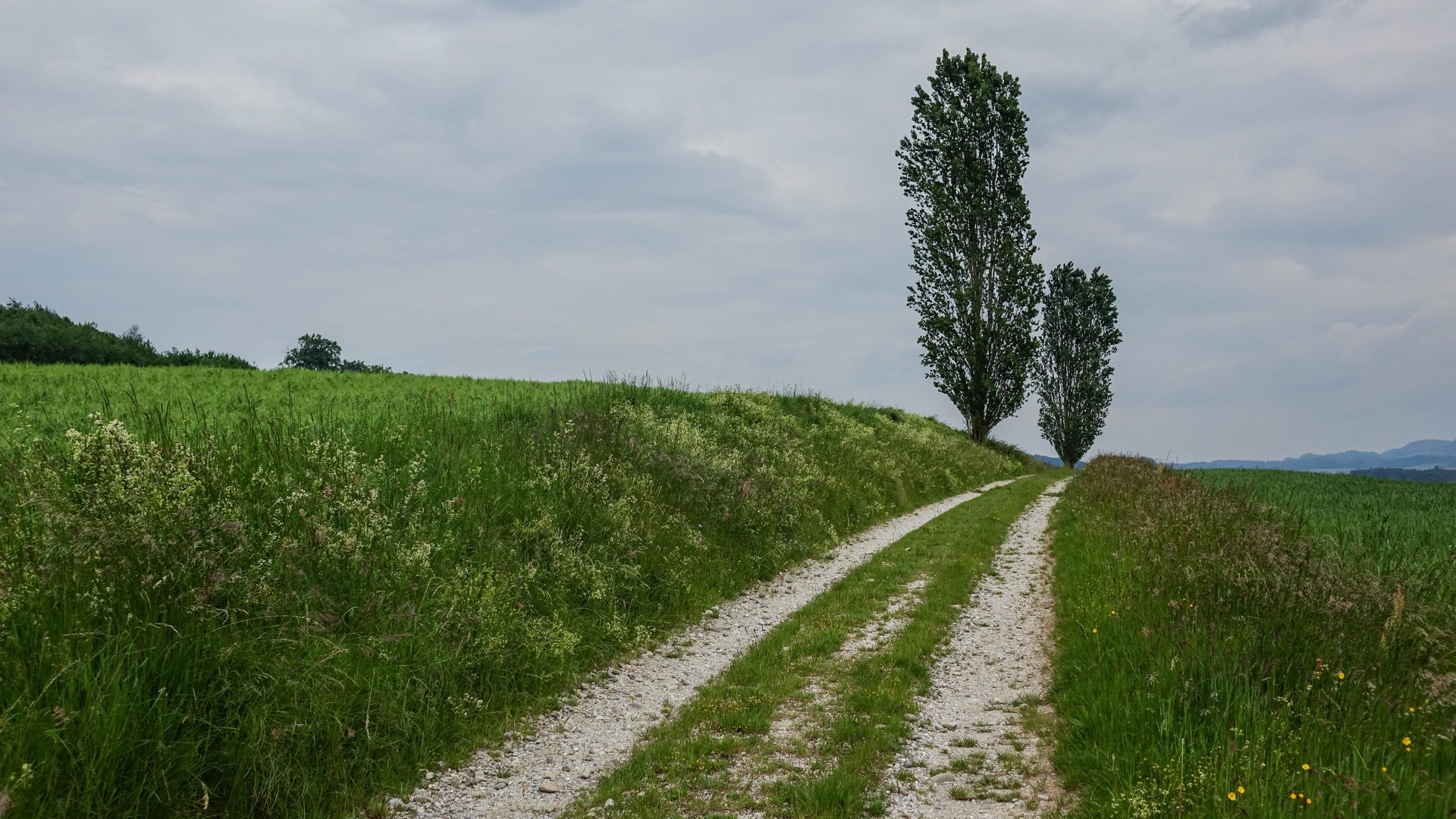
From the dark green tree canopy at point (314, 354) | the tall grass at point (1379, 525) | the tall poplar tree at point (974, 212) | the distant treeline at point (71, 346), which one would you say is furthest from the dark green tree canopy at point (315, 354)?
the tall grass at point (1379, 525)

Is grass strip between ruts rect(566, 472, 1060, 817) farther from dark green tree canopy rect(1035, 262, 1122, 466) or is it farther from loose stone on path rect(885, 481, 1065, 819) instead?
dark green tree canopy rect(1035, 262, 1122, 466)

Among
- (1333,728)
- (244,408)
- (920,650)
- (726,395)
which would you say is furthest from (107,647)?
(726,395)

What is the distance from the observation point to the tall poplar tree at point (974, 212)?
40562 millimetres

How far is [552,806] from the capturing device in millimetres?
5984

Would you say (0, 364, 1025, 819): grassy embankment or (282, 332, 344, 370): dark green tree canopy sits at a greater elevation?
(282, 332, 344, 370): dark green tree canopy

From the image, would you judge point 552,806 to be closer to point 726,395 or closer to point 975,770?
point 975,770

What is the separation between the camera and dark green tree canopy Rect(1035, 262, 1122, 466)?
59875 millimetres

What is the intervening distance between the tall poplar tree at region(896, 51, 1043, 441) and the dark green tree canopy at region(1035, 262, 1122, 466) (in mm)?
20325

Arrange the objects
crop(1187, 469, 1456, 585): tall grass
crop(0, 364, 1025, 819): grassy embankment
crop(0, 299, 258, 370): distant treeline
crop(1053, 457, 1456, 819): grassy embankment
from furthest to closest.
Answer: crop(0, 299, 258, 370): distant treeline
crop(1187, 469, 1456, 585): tall grass
crop(0, 364, 1025, 819): grassy embankment
crop(1053, 457, 1456, 819): grassy embankment

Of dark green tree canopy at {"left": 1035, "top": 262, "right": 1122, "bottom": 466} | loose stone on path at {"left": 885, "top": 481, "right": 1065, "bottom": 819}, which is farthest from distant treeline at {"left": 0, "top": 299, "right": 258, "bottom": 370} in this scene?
dark green tree canopy at {"left": 1035, "top": 262, "right": 1122, "bottom": 466}

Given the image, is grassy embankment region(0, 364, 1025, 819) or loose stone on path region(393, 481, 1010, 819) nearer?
grassy embankment region(0, 364, 1025, 819)

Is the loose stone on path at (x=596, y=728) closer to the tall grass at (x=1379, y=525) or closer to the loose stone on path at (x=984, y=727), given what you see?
the loose stone on path at (x=984, y=727)

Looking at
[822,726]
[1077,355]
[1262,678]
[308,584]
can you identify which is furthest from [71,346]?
[1077,355]

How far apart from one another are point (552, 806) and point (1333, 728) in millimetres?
6020
